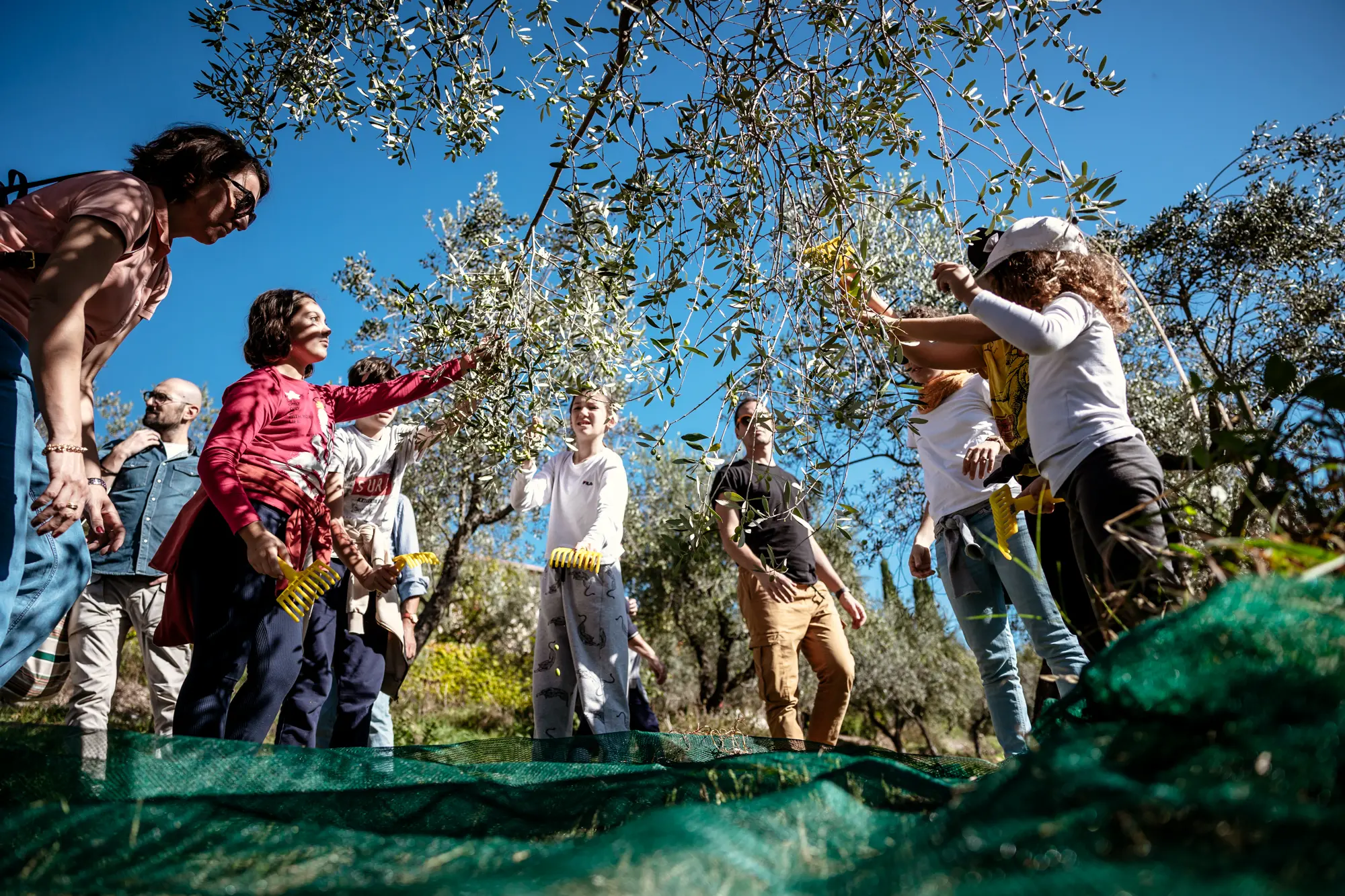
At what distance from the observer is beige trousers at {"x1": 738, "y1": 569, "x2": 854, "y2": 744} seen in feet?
16.2

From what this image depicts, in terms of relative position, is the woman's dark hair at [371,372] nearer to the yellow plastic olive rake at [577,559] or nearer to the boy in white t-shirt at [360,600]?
the boy in white t-shirt at [360,600]

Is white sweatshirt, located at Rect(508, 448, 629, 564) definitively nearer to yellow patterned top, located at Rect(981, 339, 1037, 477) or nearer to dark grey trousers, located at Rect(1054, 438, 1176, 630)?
yellow patterned top, located at Rect(981, 339, 1037, 477)

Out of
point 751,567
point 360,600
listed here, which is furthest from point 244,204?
point 751,567

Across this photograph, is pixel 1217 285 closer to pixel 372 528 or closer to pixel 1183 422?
pixel 1183 422

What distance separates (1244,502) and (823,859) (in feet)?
3.87

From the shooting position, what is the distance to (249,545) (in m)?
2.85

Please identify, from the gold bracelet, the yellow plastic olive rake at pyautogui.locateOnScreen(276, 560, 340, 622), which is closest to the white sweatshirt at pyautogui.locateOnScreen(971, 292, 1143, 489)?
the yellow plastic olive rake at pyautogui.locateOnScreen(276, 560, 340, 622)

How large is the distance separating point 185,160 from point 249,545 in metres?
1.30

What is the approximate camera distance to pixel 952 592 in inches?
151

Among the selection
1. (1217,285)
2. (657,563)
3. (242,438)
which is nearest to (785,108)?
(242,438)

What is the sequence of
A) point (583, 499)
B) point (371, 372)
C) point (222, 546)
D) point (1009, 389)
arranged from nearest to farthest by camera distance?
1. point (222, 546)
2. point (1009, 389)
3. point (371, 372)
4. point (583, 499)

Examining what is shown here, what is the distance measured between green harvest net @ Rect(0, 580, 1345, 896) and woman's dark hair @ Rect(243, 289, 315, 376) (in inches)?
81.9

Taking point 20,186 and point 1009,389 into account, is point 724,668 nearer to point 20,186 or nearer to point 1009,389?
point 1009,389

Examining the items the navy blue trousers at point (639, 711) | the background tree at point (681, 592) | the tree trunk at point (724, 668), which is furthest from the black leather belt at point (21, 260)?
the tree trunk at point (724, 668)
